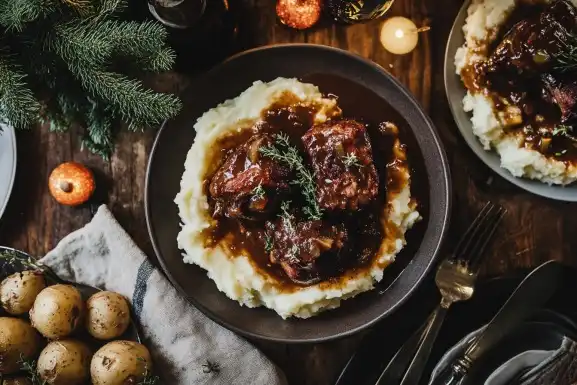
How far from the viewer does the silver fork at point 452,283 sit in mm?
4215

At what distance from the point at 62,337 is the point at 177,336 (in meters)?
0.68

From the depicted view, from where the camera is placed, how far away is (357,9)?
4328 millimetres

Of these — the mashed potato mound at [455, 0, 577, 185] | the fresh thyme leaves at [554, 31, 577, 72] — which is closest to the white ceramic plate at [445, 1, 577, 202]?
the mashed potato mound at [455, 0, 577, 185]

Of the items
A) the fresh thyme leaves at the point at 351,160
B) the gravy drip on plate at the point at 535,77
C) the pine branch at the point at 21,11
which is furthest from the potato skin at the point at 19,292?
the gravy drip on plate at the point at 535,77

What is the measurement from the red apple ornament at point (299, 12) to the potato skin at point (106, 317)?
2023 millimetres

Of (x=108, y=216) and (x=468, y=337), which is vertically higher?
(x=108, y=216)

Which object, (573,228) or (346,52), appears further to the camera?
(573,228)

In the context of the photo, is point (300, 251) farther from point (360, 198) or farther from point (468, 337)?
point (468, 337)

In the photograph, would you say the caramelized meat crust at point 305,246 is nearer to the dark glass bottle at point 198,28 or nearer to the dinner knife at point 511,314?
the dinner knife at point 511,314

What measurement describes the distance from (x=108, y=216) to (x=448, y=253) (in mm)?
2140

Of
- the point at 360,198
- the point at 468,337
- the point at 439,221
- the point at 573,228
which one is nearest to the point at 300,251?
the point at 360,198

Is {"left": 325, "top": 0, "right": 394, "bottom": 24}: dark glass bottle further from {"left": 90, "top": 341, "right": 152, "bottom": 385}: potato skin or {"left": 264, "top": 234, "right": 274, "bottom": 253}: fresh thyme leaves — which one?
{"left": 90, "top": 341, "right": 152, "bottom": 385}: potato skin

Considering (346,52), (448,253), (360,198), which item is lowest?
(448,253)

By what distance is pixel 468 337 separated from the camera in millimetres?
4211
